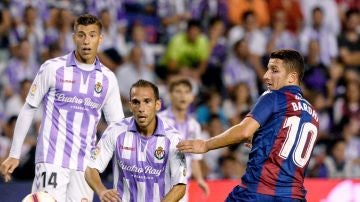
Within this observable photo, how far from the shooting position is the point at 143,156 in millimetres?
7695

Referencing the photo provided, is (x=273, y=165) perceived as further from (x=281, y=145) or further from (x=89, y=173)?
(x=89, y=173)

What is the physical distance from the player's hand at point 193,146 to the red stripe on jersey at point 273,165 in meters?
0.47

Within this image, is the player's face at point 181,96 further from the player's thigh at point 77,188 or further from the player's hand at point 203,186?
the player's thigh at point 77,188

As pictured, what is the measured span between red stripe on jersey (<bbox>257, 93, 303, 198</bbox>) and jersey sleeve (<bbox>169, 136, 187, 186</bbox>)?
0.72 meters

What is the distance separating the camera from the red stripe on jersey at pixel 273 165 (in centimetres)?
Result: 710

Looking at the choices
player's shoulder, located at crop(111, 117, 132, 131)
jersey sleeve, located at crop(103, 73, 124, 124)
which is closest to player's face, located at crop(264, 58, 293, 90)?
player's shoulder, located at crop(111, 117, 132, 131)

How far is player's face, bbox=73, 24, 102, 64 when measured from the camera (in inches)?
328

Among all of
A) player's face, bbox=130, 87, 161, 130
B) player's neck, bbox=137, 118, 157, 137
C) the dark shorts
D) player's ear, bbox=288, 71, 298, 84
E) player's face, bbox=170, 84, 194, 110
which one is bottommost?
the dark shorts

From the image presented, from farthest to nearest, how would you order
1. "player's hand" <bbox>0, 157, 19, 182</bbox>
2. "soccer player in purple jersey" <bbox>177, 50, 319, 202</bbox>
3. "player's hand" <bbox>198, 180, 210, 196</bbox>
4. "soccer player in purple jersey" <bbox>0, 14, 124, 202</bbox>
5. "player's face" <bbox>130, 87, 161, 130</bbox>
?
1. "player's hand" <bbox>198, 180, 210, 196</bbox>
2. "soccer player in purple jersey" <bbox>0, 14, 124, 202</bbox>
3. "player's hand" <bbox>0, 157, 19, 182</bbox>
4. "player's face" <bbox>130, 87, 161, 130</bbox>
5. "soccer player in purple jersey" <bbox>177, 50, 319, 202</bbox>

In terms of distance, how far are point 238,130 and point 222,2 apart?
866 centimetres

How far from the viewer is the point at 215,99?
13875 mm

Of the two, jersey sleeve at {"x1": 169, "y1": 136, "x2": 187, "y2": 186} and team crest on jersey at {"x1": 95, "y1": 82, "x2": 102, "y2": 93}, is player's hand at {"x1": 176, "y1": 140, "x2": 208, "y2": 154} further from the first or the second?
team crest on jersey at {"x1": 95, "y1": 82, "x2": 102, "y2": 93}

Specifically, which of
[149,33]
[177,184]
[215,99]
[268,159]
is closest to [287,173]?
[268,159]

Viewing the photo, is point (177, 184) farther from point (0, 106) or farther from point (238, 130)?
point (0, 106)
